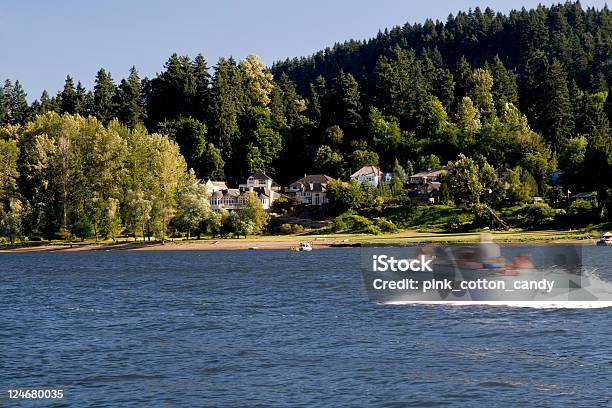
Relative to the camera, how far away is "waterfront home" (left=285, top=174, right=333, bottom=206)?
13450 cm

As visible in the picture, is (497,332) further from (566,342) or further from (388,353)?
(388,353)

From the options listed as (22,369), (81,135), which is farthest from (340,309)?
(81,135)

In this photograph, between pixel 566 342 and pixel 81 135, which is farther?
pixel 81 135

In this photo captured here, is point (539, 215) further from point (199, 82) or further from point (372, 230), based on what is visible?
point (199, 82)

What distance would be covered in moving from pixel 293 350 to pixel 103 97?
135 meters

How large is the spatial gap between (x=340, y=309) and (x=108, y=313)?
12597 mm

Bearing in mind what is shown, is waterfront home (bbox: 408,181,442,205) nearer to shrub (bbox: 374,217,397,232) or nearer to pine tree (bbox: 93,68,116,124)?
shrub (bbox: 374,217,397,232)

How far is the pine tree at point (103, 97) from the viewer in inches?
6236

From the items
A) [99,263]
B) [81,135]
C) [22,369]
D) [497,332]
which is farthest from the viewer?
[81,135]

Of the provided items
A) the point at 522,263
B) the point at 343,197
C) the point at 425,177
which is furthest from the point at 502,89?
the point at 522,263

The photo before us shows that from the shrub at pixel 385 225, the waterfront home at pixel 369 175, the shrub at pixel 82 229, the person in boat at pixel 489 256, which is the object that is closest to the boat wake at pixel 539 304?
the person in boat at pixel 489 256

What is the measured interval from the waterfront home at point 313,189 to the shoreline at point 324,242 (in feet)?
67.1

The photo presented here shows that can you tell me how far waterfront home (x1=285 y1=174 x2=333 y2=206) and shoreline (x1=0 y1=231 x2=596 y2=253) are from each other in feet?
67.1

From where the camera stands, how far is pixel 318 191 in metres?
135
